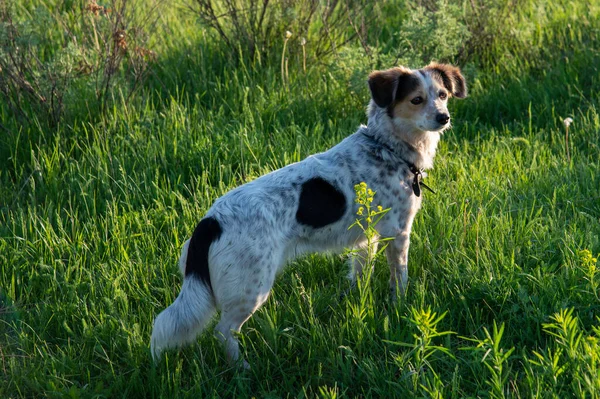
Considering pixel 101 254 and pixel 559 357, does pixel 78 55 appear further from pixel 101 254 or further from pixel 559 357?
pixel 559 357

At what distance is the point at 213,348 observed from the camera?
3764 mm

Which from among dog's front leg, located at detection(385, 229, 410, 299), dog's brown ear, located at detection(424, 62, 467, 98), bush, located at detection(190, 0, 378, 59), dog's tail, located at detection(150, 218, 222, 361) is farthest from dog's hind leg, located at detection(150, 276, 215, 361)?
bush, located at detection(190, 0, 378, 59)

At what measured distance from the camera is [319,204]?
12.7 ft

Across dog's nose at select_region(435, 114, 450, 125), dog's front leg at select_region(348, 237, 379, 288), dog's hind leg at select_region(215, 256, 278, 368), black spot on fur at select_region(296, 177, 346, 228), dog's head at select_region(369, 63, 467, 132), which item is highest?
dog's head at select_region(369, 63, 467, 132)

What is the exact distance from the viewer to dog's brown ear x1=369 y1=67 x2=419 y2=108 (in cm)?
416

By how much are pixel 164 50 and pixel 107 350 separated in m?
3.76

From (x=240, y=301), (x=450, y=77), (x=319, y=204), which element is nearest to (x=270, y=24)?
(x=450, y=77)

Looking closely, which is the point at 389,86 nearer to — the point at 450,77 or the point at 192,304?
the point at 450,77

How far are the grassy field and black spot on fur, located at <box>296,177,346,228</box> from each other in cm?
42

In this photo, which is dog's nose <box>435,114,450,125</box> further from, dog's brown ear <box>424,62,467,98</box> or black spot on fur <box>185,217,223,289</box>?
black spot on fur <box>185,217,223,289</box>

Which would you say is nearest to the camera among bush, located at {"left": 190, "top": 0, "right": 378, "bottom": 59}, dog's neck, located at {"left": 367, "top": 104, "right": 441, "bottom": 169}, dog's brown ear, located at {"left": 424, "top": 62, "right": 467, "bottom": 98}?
dog's neck, located at {"left": 367, "top": 104, "right": 441, "bottom": 169}

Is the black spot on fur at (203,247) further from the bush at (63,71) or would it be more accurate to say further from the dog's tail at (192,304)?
the bush at (63,71)

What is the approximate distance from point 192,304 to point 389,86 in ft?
5.44

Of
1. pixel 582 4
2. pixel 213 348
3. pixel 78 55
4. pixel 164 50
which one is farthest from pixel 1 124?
pixel 582 4
